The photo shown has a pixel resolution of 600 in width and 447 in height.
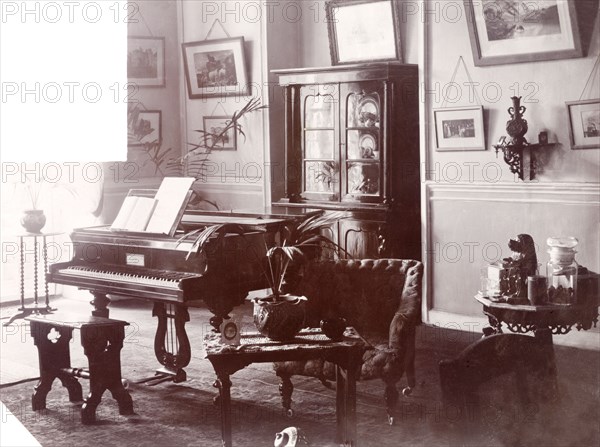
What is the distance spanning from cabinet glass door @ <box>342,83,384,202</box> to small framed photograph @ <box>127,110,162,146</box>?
2.34 meters

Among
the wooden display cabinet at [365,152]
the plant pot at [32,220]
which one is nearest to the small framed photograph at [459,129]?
the wooden display cabinet at [365,152]

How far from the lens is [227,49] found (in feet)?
27.6

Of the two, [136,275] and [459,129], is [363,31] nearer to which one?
[459,129]

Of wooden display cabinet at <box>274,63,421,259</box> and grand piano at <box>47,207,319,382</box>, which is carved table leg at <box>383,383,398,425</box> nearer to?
grand piano at <box>47,207,319,382</box>

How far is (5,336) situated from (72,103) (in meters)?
2.53

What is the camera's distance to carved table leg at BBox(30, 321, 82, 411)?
203 inches

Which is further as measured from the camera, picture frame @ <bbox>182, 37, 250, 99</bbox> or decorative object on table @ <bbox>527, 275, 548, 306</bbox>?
picture frame @ <bbox>182, 37, 250, 99</bbox>

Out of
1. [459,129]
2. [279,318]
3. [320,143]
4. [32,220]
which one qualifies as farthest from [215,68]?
[279,318]

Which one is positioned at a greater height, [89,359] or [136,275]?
[136,275]

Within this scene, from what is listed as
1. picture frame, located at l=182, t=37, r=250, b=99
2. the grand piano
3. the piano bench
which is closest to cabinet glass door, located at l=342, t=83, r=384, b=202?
picture frame, located at l=182, t=37, r=250, b=99

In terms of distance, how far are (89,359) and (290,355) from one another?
1.55 meters

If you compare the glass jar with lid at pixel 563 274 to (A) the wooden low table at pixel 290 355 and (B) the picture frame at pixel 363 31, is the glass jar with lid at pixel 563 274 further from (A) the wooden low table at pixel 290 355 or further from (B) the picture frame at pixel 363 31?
(B) the picture frame at pixel 363 31

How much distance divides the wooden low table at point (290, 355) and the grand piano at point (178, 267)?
957mm

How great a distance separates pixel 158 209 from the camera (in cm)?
546
